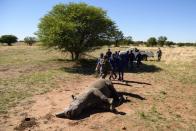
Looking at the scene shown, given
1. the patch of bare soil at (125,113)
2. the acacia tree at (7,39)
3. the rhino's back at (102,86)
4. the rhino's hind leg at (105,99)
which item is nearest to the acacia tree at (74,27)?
the patch of bare soil at (125,113)

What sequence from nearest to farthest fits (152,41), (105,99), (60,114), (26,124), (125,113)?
1. (26,124)
2. (60,114)
3. (125,113)
4. (105,99)
5. (152,41)

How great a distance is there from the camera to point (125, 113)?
1179 cm

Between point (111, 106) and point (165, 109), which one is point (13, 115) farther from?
point (165, 109)

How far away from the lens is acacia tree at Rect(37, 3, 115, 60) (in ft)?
88.7

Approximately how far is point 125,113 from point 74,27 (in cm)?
1699

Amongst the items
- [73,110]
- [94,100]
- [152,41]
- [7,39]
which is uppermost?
[7,39]

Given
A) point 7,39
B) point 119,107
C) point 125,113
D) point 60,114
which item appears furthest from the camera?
point 7,39

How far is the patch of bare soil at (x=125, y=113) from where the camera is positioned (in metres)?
10.4

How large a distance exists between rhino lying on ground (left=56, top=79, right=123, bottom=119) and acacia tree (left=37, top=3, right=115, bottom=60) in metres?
14.4

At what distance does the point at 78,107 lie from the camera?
11344mm

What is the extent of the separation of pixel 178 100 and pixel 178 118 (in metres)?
3.25

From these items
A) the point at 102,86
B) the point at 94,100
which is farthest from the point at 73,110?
the point at 102,86

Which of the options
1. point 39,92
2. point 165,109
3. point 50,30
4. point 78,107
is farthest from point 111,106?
point 50,30

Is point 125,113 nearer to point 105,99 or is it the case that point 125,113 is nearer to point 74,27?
point 105,99
